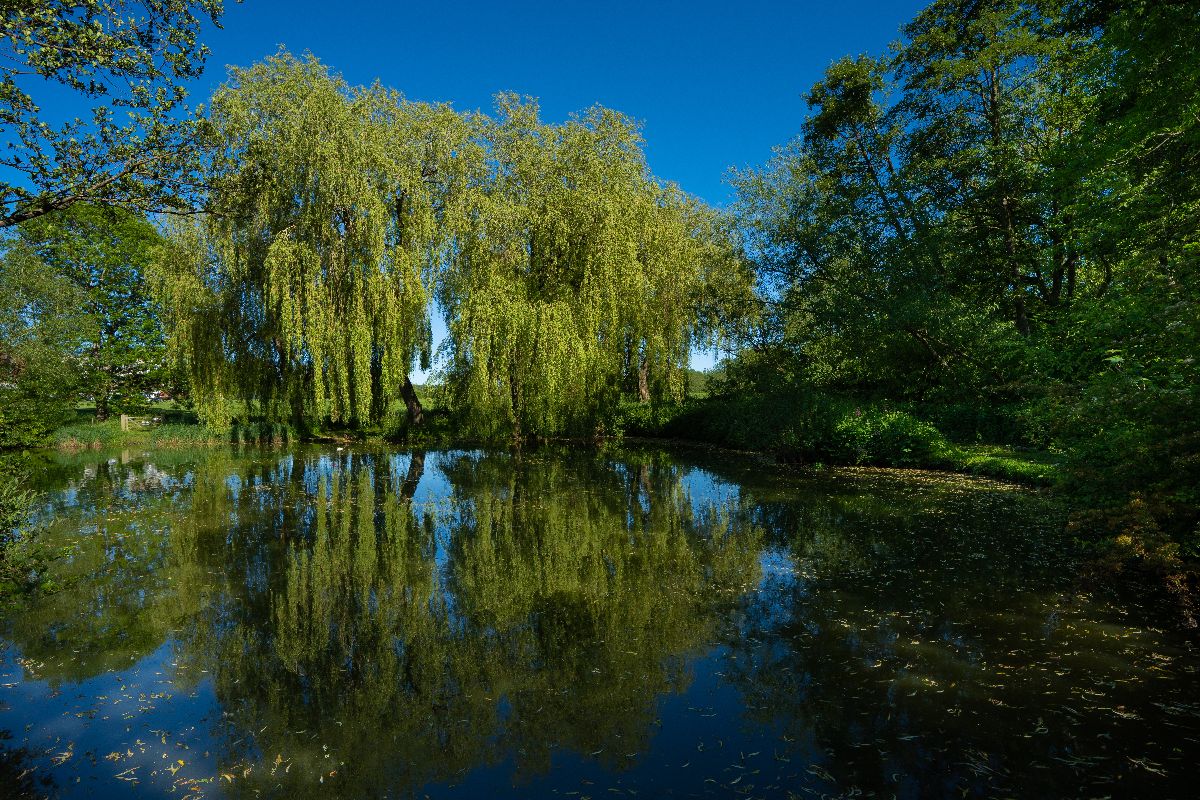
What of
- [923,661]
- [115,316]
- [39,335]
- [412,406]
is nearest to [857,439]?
[923,661]

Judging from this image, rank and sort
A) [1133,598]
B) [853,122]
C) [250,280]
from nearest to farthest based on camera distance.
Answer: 1. [1133,598]
2. [250,280]
3. [853,122]

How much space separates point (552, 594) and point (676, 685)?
101 inches

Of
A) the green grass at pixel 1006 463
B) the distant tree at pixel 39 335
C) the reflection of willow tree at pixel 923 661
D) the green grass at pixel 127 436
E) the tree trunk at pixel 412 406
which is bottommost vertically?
the reflection of willow tree at pixel 923 661

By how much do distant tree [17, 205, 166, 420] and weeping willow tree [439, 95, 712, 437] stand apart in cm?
1590

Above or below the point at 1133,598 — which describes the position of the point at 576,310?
above

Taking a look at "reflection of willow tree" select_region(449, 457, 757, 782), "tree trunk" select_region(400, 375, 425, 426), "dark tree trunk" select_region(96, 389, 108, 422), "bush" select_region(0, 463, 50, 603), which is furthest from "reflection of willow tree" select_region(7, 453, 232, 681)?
"dark tree trunk" select_region(96, 389, 108, 422)

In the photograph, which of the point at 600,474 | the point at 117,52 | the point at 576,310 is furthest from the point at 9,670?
the point at 576,310

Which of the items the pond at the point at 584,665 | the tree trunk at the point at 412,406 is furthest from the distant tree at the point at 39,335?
the pond at the point at 584,665

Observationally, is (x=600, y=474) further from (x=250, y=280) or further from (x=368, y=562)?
(x=250, y=280)

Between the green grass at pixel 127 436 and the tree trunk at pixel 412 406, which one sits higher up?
the tree trunk at pixel 412 406

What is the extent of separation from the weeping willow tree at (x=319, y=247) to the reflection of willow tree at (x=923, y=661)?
15.5m

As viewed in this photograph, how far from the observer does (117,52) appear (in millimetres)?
5629

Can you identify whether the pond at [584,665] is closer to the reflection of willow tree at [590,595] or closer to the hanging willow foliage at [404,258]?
the reflection of willow tree at [590,595]

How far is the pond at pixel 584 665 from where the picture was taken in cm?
413
